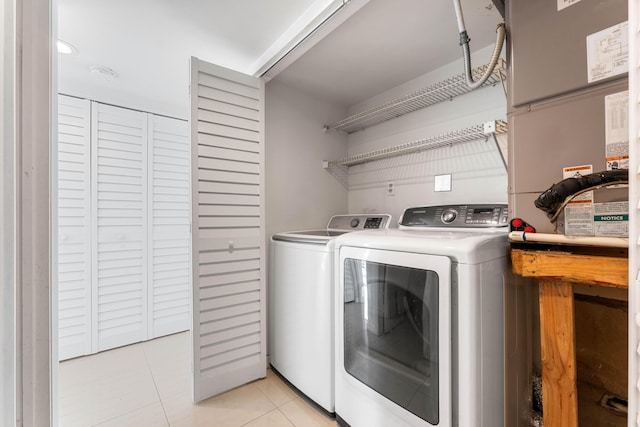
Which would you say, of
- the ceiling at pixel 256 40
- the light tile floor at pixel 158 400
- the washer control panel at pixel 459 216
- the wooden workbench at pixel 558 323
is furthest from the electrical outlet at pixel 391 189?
the light tile floor at pixel 158 400

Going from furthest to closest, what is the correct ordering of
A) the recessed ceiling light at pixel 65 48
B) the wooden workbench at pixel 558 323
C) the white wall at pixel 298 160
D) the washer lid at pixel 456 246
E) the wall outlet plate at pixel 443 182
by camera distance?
1. the white wall at pixel 298 160
2. the wall outlet plate at pixel 443 182
3. the recessed ceiling light at pixel 65 48
4. the washer lid at pixel 456 246
5. the wooden workbench at pixel 558 323

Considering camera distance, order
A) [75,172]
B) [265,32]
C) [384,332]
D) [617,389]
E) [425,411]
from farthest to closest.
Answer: [75,172] → [265,32] → [384,332] → [425,411] → [617,389]

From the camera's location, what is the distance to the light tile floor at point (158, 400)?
161 cm

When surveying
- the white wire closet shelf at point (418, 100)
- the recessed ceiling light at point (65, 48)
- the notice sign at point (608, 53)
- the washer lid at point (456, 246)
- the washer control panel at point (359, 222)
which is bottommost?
the washer lid at point (456, 246)

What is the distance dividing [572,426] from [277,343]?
5.52ft

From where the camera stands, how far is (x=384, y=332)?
129 cm

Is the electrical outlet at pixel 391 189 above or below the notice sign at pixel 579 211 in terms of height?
above

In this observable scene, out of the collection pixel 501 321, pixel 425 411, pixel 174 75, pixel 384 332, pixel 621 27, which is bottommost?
pixel 425 411

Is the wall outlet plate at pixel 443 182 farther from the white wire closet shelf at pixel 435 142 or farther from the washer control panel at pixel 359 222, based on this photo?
the washer control panel at pixel 359 222

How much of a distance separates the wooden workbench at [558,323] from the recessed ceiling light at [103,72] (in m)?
2.91

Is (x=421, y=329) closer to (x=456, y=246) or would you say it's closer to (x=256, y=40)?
(x=456, y=246)

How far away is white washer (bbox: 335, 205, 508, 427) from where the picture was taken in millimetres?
1001

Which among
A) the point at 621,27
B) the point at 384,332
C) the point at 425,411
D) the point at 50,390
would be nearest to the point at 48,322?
the point at 50,390

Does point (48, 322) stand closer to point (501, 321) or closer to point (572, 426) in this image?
point (501, 321)
